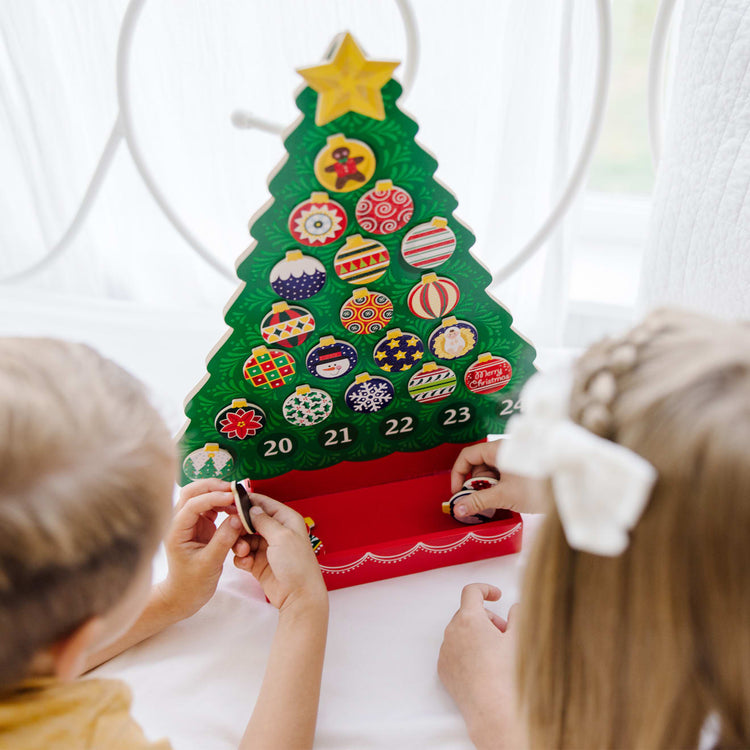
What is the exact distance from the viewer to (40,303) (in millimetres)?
1246

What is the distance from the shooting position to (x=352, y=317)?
1.90ft

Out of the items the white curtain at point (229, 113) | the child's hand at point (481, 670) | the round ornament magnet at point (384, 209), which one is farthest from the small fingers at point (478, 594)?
the white curtain at point (229, 113)

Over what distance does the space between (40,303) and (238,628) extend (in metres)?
0.88

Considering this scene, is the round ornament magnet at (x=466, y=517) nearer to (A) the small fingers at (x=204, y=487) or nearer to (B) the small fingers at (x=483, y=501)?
(B) the small fingers at (x=483, y=501)

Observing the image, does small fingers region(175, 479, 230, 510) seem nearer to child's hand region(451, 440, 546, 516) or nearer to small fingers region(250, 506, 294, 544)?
small fingers region(250, 506, 294, 544)

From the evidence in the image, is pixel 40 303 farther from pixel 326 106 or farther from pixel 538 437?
pixel 538 437

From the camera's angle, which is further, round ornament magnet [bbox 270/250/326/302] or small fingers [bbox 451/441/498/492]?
small fingers [bbox 451/441/498/492]

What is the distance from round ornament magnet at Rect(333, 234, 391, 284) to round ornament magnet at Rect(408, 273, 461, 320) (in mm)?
38

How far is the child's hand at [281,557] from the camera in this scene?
58 cm

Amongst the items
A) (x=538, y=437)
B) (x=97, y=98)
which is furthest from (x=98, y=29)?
(x=538, y=437)

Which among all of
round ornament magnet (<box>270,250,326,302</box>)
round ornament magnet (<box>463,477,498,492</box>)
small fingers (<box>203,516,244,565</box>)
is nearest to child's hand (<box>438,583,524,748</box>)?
round ornament magnet (<box>463,477,498,492</box>)

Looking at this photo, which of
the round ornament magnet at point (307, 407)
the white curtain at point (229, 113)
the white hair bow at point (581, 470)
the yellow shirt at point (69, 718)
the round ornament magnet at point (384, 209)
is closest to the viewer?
the white hair bow at point (581, 470)

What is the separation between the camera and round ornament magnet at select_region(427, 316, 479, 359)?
61 cm

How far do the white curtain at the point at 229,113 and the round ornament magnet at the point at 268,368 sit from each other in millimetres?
401
